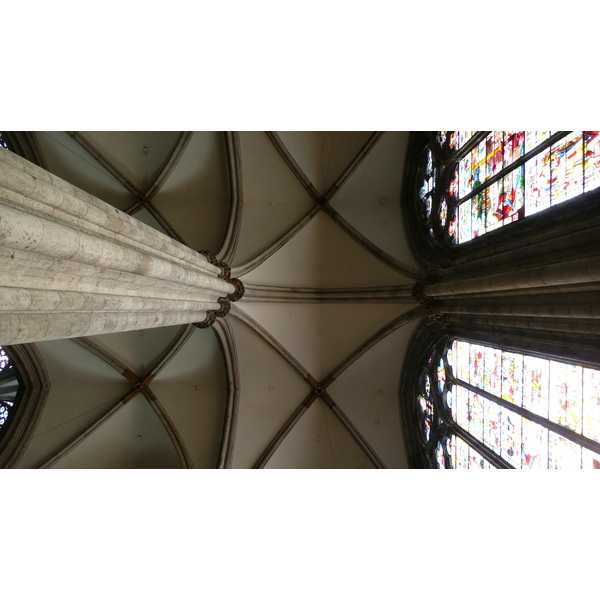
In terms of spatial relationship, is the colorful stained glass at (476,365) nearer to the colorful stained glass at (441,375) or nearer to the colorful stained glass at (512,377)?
the colorful stained glass at (512,377)

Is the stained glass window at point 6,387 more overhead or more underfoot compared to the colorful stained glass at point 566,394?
more underfoot

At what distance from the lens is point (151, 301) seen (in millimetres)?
5207

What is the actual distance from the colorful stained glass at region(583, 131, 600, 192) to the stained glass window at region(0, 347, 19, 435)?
40.4 feet

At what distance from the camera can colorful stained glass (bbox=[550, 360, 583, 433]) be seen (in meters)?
5.28

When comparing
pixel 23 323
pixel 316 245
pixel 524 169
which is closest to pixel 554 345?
pixel 524 169

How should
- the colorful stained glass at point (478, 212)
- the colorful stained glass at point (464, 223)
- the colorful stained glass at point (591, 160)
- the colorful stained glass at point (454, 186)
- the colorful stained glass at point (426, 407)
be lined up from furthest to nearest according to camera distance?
the colorful stained glass at point (426, 407)
the colorful stained glass at point (454, 186)
the colorful stained glass at point (464, 223)
the colorful stained glass at point (478, 212)
the colorful stained glass at point (591, 160)

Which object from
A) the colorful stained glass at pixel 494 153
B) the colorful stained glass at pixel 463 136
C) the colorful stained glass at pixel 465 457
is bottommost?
the colorful stained glass at pixel 465 457

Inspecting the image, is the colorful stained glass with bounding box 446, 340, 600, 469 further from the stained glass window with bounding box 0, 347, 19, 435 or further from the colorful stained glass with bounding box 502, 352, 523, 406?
the stained glass window with bounding box 0, 347, 19, 435

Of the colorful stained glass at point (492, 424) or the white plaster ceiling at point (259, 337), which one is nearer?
the colorful stained glass at point (492, 424)

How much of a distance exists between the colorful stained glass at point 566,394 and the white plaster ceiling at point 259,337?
206 inches

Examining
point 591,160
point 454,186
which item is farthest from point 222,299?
point 591,160

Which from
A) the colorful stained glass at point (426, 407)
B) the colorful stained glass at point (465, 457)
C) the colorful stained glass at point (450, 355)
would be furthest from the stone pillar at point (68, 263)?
the colorful stained glass at point (426, 407)

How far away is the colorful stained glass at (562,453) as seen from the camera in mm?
5221

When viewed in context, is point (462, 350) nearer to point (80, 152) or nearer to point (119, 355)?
point (119, 355)
